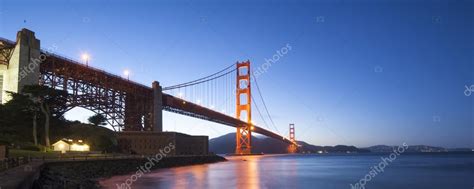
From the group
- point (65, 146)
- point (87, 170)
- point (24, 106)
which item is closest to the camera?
point (87, 170)

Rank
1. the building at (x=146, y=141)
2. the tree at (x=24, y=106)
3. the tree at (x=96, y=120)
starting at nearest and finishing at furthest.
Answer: the tree at (x=24, y=106)
the tree at (x=96, y=120)
the building at (x=146, y=141)

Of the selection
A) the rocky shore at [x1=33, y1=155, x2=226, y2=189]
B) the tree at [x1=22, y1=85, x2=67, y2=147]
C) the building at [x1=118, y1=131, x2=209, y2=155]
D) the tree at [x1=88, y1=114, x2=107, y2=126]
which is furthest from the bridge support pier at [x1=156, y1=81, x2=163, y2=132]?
the tree at [x1=22, y1=85, x2=67, y2=147]

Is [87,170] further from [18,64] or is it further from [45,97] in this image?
[18,64]

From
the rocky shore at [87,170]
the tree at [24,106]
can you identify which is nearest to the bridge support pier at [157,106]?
the rocky shore at [87,170]

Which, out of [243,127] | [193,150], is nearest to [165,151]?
[193,150]

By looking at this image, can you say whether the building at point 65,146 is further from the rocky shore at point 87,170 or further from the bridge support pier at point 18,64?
the rocky shore at point 87,170

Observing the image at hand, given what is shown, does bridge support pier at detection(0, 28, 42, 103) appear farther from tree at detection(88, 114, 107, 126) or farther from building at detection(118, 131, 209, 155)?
building at detection(118, 131, 209, 155)

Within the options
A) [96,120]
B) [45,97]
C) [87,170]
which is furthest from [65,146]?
[96,120]
